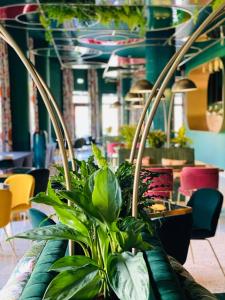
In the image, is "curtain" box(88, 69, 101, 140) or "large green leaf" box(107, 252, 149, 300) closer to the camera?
"large green leaf" box(107, 252, 149, 300)

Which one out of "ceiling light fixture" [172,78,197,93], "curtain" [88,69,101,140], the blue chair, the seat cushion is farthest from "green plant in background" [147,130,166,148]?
"curtain" [88,69,101,140]

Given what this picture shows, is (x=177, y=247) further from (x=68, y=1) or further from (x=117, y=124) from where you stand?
(x=117, y=124)

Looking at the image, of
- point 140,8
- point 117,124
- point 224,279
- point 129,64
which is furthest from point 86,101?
point 224,279

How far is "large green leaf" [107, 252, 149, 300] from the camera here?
160cm

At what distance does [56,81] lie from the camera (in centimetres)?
1981

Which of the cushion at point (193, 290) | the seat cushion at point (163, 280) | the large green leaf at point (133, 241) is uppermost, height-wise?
the large green leaf at point (133, 241)

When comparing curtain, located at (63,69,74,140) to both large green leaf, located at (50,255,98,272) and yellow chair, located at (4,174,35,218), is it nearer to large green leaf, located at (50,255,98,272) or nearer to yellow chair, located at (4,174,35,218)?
yellow chair, located at (4,174,35,218)

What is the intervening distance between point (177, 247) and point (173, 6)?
206 inches

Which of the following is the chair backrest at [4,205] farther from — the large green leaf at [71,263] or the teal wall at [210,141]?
the teal wall at [210,141]

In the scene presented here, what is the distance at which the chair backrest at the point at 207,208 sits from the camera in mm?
4539

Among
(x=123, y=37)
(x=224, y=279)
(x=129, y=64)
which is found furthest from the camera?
(x=129, y=64)

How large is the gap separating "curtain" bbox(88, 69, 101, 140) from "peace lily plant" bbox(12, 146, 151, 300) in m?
20.2

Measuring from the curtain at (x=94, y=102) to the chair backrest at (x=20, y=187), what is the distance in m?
16.0

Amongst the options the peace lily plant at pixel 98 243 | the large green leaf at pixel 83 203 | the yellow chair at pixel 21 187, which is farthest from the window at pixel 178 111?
the large green leaf at pixel 83 203
